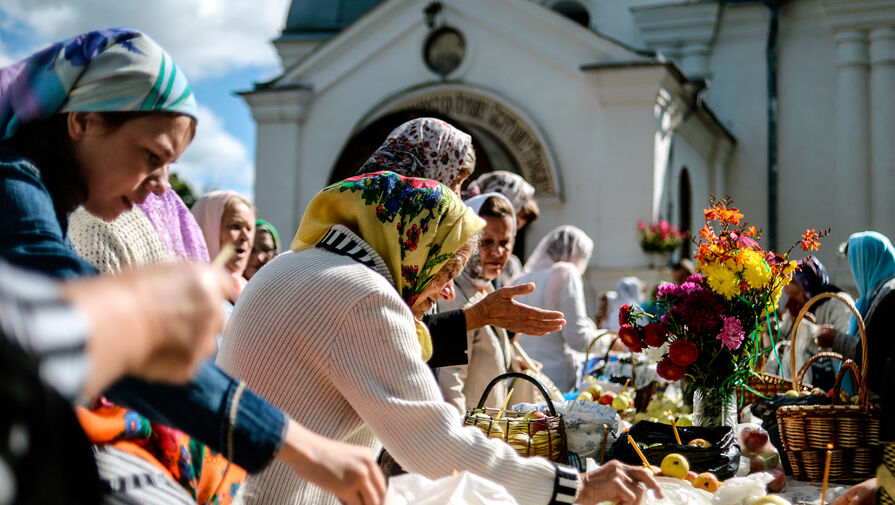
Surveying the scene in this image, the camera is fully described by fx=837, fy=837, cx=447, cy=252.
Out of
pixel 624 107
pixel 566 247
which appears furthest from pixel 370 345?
pixel 624 107

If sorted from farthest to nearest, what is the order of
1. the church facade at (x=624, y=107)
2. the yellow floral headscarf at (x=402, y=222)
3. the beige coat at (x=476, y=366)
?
the church facade at (x=624, y=107) → the beige coat at (x=476, y=366) → the yellow floral headscarf at (x=402, y=222)

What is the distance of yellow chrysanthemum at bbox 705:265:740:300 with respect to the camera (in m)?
3.11

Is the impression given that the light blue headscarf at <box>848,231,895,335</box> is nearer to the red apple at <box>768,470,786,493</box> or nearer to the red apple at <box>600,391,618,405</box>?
the red apple at <box>600,391,618,405</box>

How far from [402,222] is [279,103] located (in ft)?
38.6

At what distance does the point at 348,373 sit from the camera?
72.9 inches

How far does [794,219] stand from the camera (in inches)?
549

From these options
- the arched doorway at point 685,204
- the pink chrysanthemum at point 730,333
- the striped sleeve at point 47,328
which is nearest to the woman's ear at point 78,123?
the striped sleeve at point 47,328

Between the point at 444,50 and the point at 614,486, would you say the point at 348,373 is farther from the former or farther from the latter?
the point at 444,50

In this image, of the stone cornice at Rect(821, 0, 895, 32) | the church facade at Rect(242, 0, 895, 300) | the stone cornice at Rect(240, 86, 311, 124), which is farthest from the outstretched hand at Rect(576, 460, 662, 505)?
the stone cornice at Rect(821, 0, 895, 32)

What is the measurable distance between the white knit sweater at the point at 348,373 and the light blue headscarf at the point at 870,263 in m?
3.74

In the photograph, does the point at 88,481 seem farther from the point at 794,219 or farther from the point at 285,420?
the point at 794,219

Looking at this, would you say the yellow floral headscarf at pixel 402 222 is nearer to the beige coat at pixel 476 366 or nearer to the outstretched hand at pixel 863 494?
the outstretched hand at pixel 863 494

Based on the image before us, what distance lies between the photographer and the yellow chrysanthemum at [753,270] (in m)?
3.12

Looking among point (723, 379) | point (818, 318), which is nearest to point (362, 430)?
point (723, 379)
